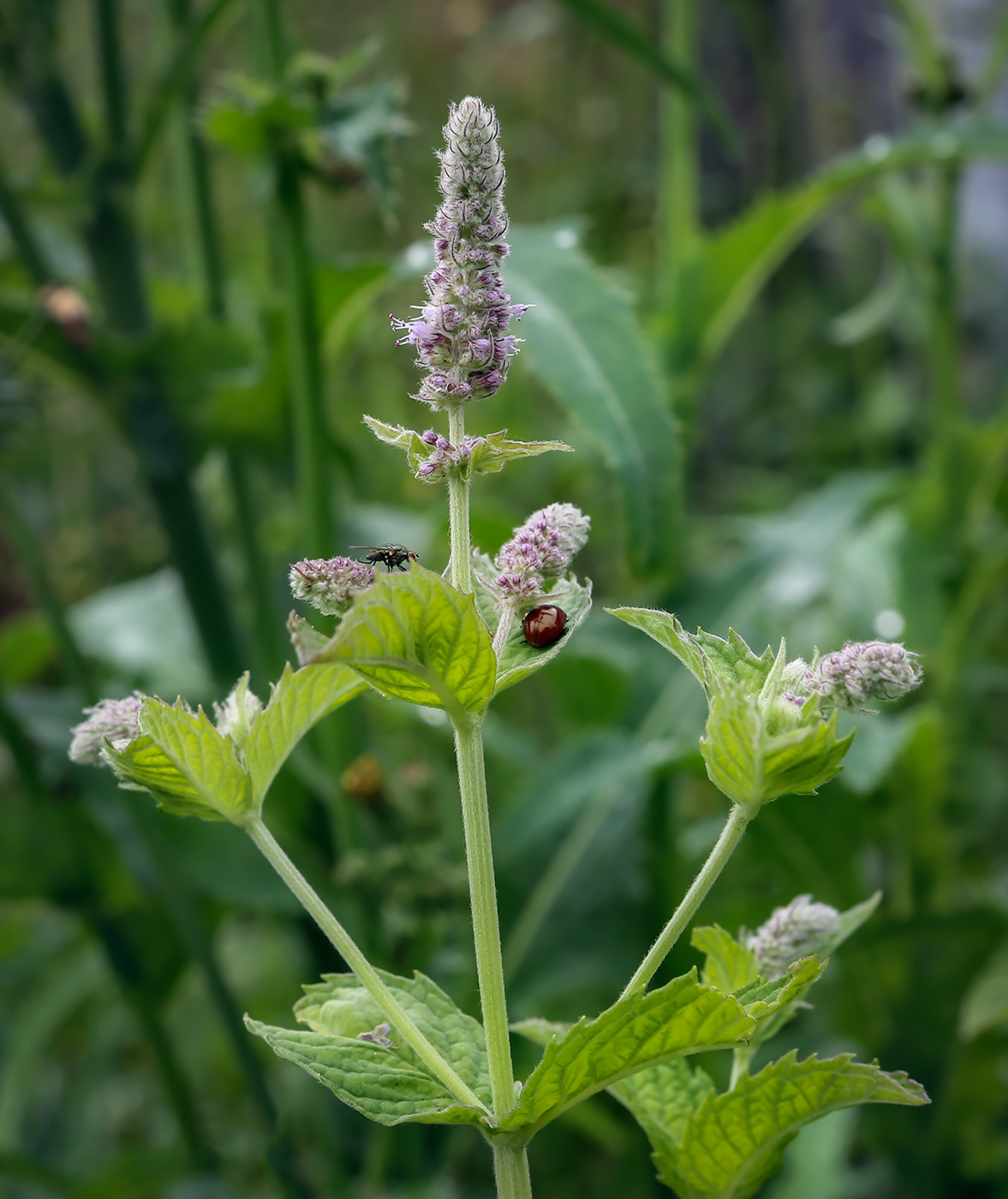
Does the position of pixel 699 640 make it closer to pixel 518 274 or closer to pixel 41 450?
pixel 518 274

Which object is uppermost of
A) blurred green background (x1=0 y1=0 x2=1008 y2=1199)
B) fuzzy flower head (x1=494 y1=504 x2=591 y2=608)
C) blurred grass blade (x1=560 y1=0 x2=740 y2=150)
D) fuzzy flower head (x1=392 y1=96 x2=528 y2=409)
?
blurred grass blade (x1=560 y1=0 x2=740 y2=150)

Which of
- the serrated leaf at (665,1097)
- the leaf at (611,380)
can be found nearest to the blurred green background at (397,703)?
the leaf at (611,380)

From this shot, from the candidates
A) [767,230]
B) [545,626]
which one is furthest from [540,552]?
[767,230]

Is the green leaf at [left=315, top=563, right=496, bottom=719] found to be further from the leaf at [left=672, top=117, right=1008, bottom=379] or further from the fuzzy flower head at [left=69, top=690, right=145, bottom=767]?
the leaf at [left=672, top=117, right=1008, bottom=379]

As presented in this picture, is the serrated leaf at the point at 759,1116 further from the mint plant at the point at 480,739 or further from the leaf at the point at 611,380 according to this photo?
the leaf at the point at 611,380

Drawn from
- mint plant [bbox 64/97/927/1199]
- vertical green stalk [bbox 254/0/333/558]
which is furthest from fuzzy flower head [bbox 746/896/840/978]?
vertical green stalk [bbox 254/0/333/558]

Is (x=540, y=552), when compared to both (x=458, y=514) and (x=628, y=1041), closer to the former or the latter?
(x=458, y=514)

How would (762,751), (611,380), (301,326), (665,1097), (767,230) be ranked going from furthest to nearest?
(767,230)
(301,326)
(611,380)
(665,1097)
(762,751)
